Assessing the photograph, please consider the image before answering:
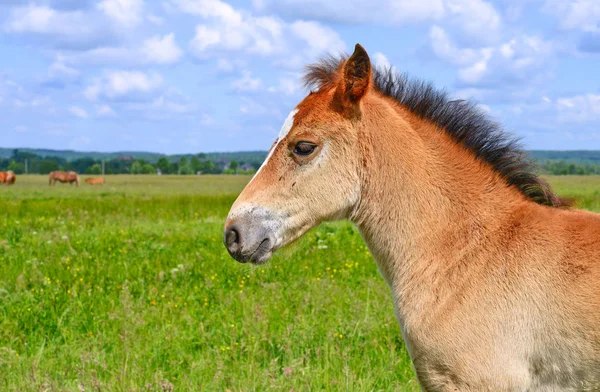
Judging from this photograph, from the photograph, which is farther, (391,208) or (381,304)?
(381,304)

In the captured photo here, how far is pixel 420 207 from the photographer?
4016 mm

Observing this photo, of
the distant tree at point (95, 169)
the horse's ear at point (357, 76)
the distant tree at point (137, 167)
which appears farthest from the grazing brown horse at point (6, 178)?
the distant tree at point (137, 167)

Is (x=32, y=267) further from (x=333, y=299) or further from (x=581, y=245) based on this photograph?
(x=581, y=245)

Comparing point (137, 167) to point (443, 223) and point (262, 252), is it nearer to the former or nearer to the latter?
point (262, 252)

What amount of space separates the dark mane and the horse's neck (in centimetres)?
12

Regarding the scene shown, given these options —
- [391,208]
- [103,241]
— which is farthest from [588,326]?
[103,241]

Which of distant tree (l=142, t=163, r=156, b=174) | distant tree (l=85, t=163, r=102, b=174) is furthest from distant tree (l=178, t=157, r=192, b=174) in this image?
distant tree (l=85, t=163, r=102, b=174)

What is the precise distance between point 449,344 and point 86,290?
5.88 metres

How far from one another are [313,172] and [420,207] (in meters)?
0.68

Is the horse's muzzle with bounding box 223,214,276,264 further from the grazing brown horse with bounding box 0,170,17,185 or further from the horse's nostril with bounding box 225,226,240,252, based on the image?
the grazing brown horse with bounding box 0,170,17,185

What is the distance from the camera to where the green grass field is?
5.57 m

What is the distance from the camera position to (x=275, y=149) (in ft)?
13.5

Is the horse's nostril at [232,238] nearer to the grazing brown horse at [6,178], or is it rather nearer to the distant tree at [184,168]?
the grazing brown horse at [6,178]

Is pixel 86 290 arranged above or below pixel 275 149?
below
